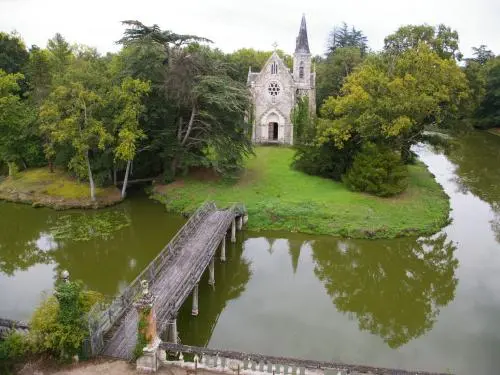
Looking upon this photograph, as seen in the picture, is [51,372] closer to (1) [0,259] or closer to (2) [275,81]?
(1) [0,259]

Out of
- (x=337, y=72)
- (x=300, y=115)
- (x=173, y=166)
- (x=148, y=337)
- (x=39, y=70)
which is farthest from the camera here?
(x=337, y=72)

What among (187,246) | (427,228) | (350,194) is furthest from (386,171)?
(187,246)

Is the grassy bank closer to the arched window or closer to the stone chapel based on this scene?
the stone chapel

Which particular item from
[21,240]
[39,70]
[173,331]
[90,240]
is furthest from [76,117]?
[173,331]

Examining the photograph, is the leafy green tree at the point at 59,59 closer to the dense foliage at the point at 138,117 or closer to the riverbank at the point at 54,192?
the dense foliage at the point at 138,117

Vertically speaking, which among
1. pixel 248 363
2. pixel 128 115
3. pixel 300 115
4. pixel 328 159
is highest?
pixel 300 115

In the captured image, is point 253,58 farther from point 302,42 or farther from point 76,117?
point 76,117
